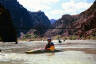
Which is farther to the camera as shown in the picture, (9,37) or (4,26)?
(9,37)

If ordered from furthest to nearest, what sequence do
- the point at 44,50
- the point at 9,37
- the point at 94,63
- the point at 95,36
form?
the point at 95,36 < the point at 44,50 < the point at 94,63 < the point at 9,37

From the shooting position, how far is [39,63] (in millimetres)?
19359

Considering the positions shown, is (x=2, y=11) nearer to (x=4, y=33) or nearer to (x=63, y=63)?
(x=4, y=33)

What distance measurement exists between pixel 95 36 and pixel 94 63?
184m

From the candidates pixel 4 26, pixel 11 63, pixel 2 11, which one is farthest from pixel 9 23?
pixel 11 63

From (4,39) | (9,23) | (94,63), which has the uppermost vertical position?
(9,23)

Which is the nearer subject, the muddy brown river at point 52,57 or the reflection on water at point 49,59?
the reflection on water at point 49,59

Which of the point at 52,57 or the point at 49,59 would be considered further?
the point at 52,57

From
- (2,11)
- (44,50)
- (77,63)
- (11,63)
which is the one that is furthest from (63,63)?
(44,50)

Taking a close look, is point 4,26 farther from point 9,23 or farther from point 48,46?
point 48,46

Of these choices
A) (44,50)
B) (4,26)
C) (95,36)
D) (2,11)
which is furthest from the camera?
(95,36)

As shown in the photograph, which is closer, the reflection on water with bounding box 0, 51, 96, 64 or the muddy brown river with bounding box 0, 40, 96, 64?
the reflection on water with bounding box 0, 51, 96, 64

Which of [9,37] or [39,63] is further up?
[9,37]

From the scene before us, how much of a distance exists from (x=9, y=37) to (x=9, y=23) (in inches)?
48.2
